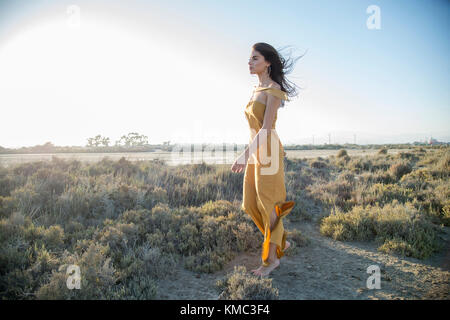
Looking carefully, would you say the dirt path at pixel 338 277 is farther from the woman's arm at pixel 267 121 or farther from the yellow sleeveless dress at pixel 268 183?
the woman's arm at pixel 267 121

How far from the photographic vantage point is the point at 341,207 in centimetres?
657

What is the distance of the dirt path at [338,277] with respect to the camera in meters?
3.07

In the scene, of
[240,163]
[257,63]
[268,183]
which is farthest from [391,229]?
[257,63]

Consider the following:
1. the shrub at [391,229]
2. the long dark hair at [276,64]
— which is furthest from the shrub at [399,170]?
the long dark hair at [276,64]

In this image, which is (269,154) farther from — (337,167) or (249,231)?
(337,167)

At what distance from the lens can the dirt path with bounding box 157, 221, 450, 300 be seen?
3.07 metres

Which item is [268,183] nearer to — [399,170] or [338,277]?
[338,277]

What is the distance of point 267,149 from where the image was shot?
315 centimetres

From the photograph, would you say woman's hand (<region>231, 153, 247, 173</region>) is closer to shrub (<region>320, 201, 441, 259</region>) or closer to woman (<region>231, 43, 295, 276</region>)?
woman (<region>231, 43, 295, 276</region>)

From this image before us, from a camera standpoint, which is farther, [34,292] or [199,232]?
[199,232]
